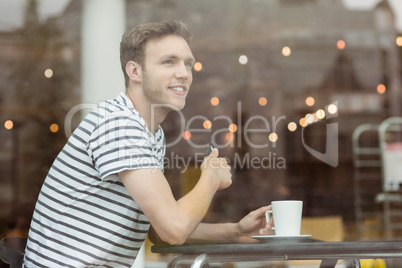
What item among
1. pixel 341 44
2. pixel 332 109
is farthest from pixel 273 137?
pixel 341 44

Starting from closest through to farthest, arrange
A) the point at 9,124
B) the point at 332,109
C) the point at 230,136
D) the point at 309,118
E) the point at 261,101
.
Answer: the point at 230,136 < the point at 309,118 < the point at 332,109 < the point at 9,124 < the point at 261,101

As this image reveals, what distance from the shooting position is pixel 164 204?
0.89 meters

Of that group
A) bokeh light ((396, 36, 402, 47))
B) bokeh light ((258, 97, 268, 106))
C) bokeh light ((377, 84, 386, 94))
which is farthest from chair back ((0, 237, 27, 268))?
bokeh light ((377, 84, 386, 94))

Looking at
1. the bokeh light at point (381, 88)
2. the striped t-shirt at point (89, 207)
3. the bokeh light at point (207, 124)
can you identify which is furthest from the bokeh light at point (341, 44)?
the striped t-shirt at point (89, 207)

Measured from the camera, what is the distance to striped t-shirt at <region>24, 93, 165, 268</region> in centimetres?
97

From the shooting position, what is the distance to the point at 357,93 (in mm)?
3539

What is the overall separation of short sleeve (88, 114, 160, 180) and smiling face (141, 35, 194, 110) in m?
0.14

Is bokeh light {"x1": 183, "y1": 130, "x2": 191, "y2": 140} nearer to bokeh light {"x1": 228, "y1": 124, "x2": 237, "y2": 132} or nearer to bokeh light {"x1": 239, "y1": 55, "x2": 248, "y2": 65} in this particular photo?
bokeh light {"x1": 228, "y1": 124, "x2": 237, "y2": 132}

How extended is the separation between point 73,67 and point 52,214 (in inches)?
40.2

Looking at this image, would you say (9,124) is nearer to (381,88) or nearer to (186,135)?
(186,135)

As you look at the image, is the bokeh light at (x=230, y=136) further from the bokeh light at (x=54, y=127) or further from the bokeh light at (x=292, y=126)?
the bokeh light at (x=54, y=127)

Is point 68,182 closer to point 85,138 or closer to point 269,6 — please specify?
point 85,138

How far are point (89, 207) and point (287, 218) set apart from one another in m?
0.33

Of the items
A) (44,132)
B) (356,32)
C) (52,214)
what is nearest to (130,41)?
(52,214)
